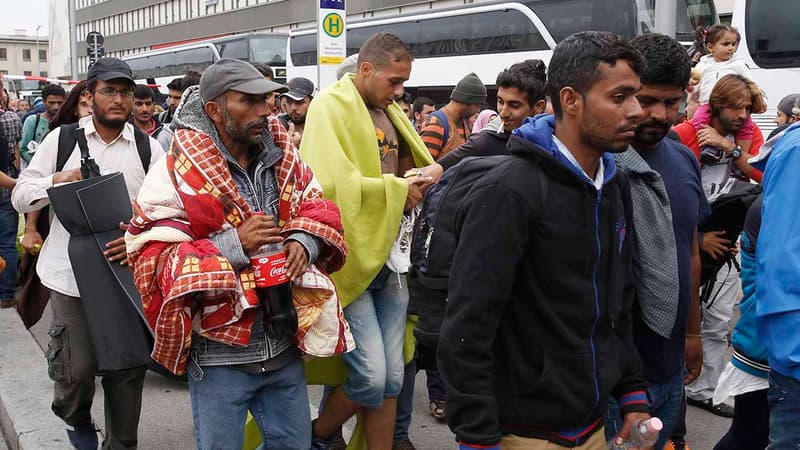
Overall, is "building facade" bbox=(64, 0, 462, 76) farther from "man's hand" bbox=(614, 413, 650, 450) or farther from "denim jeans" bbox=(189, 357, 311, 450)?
"man's hand" bbox=(614, 413, 650, 450)

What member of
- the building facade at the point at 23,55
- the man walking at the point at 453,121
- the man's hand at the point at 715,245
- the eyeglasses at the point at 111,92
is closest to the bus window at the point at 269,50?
the man walking at the point at 453,121

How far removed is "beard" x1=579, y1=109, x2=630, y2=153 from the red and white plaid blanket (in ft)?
3.75

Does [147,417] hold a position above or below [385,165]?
below

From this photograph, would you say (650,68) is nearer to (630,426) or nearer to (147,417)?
(630,426)

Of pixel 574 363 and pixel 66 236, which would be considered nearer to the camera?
pixel 574 363

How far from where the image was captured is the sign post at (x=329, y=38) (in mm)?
8172

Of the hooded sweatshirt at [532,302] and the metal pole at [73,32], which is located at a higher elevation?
the metal pole at [73,32]

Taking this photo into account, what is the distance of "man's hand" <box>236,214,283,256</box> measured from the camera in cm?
272

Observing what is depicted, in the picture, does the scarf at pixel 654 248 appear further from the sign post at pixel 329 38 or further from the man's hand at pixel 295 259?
the sign post at pixel 329 38

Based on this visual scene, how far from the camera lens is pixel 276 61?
86.3 ft

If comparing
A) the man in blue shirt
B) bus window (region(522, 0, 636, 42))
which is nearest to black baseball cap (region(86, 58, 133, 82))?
the man in blue shirt

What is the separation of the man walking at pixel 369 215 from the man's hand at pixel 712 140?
1826mm

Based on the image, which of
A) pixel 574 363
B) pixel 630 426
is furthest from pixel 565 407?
pixel 630 426

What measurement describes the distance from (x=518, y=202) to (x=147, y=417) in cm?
352
